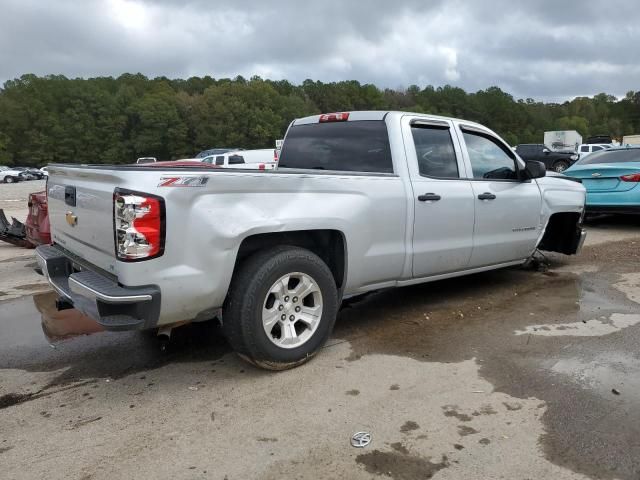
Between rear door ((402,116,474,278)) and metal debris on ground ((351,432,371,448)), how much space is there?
6.29 ft

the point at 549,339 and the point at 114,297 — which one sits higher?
the point at 114,297

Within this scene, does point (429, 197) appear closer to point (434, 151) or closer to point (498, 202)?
point (434, 151)

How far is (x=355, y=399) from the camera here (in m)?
3.45

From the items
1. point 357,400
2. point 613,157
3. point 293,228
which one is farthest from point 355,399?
point 613,157

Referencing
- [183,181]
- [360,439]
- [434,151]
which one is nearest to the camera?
[360,439]

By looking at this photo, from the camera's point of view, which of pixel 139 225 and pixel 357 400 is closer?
pixel 139 225

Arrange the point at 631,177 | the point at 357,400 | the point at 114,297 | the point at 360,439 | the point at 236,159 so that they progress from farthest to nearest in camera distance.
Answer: the point at 236,159 → the point at 631,177 → the point at 357,400 → the point at 114,297 → the point at 360,439

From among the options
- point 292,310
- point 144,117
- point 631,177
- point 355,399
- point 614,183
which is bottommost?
point 355,399

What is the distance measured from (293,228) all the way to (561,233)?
4265 mm

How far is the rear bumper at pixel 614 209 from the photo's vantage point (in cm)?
929

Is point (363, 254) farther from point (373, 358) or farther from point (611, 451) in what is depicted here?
point (611, 451)

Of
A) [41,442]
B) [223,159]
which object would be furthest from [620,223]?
[223,159]

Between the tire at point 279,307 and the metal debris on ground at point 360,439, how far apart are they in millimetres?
930

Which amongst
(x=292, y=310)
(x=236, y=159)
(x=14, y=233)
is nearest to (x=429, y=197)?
(x=292, y=310)
